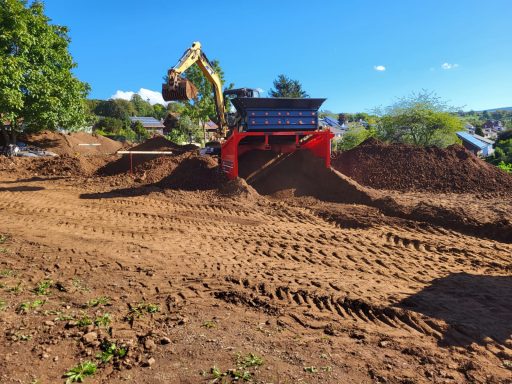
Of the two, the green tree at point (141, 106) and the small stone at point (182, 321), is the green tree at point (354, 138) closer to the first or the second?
the small stone at point (182, 321)

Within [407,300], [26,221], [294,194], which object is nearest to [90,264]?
[26,221]

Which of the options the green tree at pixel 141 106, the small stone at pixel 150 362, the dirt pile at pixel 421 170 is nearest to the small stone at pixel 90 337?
the small stone at pixel 150 362

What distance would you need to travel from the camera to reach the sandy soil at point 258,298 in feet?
10.6

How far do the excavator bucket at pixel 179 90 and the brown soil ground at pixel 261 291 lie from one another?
4.26 m

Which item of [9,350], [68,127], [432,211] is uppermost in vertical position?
[68,127]

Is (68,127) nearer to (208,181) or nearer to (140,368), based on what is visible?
(208,181)

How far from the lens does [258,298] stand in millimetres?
4523

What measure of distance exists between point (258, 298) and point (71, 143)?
2968 cm

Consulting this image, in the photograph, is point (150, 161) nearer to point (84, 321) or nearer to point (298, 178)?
point (298, 178)

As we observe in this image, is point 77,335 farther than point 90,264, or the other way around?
point 90,264

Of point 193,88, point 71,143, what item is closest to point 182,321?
point 193,88

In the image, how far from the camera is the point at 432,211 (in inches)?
328

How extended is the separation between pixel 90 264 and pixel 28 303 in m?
1.34

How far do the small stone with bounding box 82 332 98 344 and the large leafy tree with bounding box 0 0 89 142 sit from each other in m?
17.1
